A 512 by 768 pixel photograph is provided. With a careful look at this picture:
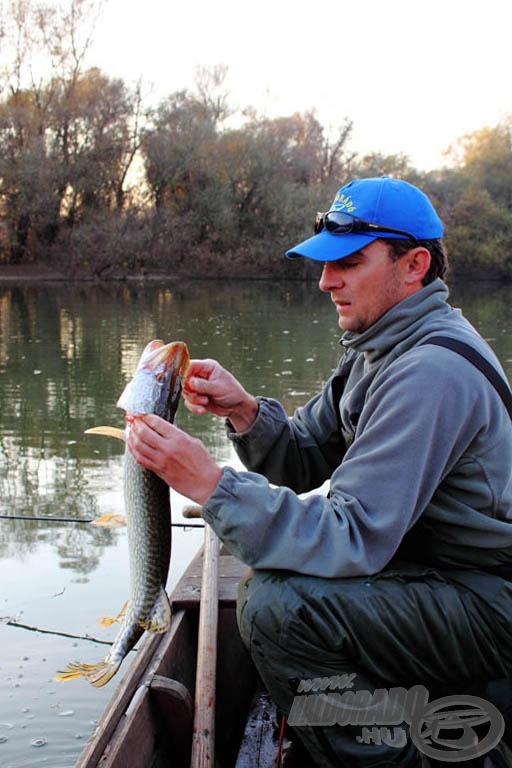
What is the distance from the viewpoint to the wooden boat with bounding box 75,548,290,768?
247 centimetres

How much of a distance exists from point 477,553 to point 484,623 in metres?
0.20

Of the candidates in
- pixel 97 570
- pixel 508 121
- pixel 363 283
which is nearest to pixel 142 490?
pixel 363 283

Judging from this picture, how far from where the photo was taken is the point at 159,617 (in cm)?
283

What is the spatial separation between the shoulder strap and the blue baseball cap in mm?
432

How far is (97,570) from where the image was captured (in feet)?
18.8

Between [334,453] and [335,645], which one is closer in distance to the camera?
[335,645]

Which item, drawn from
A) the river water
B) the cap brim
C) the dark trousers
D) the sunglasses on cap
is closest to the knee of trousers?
the dark trousers

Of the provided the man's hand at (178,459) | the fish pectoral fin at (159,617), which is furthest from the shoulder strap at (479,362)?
the fish pectoral fin at (159,617)

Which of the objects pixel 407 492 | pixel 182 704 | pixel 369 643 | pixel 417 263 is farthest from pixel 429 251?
pixel 182 704

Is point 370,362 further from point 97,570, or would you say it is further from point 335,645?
point 97,570

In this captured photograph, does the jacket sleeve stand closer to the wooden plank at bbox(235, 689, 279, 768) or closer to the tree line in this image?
the wooden plank at bbox(235, 689, 279, 768)

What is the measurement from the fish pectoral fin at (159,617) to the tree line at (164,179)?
3883cm

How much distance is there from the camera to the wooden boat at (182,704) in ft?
8.12

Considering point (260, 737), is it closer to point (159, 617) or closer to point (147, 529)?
point (159, 617)
